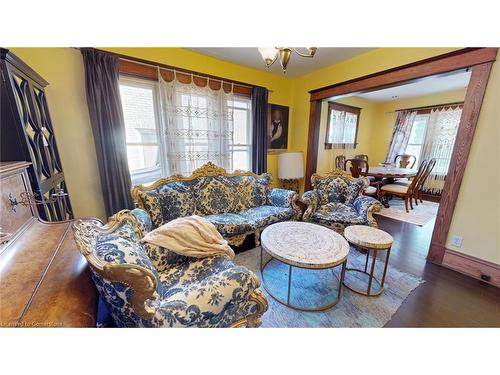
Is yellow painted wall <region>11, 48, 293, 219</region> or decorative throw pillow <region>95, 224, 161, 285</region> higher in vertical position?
yellow painted wall <region>11, 48, 293, 219</region>

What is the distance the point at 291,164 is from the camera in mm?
3268

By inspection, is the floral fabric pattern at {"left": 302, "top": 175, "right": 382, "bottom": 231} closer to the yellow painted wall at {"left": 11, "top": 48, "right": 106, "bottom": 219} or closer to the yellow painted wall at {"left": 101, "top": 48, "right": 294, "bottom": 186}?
the yellow painted wall at {"left": 101, "top": 48, "right": 294, "bottom": 186}

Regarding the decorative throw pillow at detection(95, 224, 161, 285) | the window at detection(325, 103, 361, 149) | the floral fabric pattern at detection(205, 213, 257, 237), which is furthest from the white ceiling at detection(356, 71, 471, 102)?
the decorative throw pillow at detection(95, 224, 161, 285)

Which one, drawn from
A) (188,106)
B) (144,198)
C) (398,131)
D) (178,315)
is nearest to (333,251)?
(178,315)

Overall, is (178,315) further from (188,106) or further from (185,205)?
(188,106)

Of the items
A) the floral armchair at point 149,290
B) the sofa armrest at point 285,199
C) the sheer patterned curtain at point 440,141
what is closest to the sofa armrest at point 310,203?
the sofa armrest at point 285,199

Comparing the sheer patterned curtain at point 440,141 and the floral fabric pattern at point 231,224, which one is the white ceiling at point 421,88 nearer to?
the sheer patterned curtain at point 440,141

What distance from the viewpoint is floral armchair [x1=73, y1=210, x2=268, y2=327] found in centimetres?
68

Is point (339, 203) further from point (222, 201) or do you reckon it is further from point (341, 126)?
point (341, 126)

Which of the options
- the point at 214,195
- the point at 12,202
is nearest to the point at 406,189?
the point at 214,195

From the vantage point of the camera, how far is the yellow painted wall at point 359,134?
3898 mm

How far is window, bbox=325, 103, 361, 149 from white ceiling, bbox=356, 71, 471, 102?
16.4 inches

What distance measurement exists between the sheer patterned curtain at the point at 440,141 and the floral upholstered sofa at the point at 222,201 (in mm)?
4501
